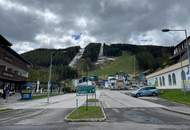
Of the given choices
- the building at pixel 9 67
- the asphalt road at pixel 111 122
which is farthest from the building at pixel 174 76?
the building at pixel 9 67

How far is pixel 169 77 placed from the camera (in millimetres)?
54312

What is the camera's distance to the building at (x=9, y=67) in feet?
171

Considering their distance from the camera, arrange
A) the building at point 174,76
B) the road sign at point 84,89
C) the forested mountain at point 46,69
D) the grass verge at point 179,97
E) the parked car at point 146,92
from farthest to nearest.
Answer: the forested mountain at point 46,69 → the parked car at point 146,92 → the building at point 174,76 → the grass verge at point 179,97 → the road sign at point 84,89

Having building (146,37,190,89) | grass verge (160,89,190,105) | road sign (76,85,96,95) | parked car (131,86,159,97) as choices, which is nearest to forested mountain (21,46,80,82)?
building (146,37,190,89)

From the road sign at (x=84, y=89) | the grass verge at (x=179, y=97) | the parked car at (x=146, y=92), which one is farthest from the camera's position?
the parked car at (x=146, y=92)

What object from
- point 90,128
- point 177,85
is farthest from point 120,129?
point 177,85

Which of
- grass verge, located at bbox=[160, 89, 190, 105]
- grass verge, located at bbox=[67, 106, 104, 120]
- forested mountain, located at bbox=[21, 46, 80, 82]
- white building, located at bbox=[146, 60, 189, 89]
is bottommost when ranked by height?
grass verge, located at bbox=[67, 106, 104, 120]

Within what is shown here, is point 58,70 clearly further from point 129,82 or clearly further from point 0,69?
point 0,69

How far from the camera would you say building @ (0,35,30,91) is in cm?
5223

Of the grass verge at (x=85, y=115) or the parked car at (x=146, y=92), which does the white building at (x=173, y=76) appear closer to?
the parked car at (x=146, y=92)

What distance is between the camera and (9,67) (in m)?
61.8

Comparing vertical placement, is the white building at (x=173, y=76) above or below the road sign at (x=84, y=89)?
above

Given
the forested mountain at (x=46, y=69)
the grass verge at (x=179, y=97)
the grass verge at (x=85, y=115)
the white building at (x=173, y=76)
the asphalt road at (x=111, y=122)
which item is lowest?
the asphalt road at (x=111, y=122)

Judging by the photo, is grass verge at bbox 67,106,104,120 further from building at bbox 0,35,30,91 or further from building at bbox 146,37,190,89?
building at bbox 0,35,30,91
